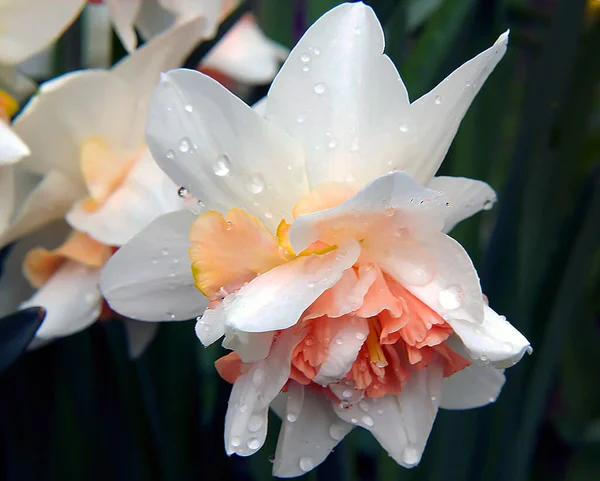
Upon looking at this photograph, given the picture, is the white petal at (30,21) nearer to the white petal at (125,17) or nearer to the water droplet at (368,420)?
the white petal at (125,17)

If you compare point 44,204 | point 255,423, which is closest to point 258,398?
point 255,423

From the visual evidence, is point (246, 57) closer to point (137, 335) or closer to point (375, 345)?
point (137, 335)

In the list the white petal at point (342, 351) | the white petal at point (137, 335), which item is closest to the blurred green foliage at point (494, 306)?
the white petal at point (137, 335)

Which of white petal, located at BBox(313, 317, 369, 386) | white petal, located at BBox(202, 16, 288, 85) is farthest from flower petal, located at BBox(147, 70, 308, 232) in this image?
white petal, located at BBox(202, 16, 288, 85)

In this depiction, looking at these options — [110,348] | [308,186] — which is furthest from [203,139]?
[110,348]

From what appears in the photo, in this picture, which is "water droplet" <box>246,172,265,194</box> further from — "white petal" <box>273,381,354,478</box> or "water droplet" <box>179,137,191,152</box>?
"white petal" <box>273,381,354,478</box>
